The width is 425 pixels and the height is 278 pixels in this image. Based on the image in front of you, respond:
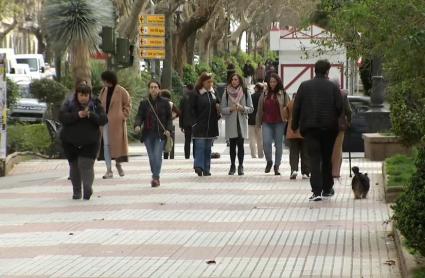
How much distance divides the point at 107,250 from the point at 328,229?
2.46m

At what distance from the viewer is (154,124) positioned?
17.0m

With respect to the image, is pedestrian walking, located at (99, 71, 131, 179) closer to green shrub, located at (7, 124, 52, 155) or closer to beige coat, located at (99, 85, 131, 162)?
beige coat, located at (99, 85, 131, 162)

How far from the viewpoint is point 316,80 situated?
1448cm

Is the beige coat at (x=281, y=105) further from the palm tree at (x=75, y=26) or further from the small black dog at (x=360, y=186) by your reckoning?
the palm tree at (x=75, y=26)

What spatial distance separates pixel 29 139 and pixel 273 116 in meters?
8.87

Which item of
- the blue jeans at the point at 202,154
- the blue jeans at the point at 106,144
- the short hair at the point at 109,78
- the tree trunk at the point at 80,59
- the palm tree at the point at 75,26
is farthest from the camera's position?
the palm tree at the point at 75,26

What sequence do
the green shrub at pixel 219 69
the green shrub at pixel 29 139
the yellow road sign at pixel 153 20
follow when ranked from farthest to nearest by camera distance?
the green shrub at pixel 219 69 → the yellow road sign at pixel 153 20 → the green shrub at pixel 29 139

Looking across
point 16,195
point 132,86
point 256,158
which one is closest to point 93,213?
point 16,195

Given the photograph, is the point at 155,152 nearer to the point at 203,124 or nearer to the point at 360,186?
the point at 203,124

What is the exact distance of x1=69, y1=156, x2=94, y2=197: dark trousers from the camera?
49.6ft

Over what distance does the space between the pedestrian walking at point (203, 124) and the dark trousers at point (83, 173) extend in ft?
11.2

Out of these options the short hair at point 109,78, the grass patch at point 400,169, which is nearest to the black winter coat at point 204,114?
the short hair at point 109,78

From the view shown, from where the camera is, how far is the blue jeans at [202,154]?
18.4 meters

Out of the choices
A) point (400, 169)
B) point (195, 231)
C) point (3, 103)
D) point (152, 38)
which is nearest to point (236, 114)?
point (400, 169)
